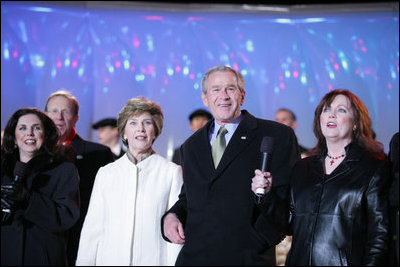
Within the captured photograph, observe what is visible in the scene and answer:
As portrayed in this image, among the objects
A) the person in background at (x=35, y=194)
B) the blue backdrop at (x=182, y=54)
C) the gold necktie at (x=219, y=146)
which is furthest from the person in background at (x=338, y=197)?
the blue backdrop at (x=182, y=54)

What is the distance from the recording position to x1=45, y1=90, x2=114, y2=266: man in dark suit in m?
4.20

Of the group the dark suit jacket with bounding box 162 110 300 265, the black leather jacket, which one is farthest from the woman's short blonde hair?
the black leather jacket

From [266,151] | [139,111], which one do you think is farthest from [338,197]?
[139,111]

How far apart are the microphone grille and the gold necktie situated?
376mm

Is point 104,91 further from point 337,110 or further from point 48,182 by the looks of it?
point 337,110

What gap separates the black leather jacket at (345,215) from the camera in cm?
274

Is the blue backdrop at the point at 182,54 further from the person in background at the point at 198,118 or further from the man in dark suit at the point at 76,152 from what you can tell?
the man in dark suit at the point at 76,152

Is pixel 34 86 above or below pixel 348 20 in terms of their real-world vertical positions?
below

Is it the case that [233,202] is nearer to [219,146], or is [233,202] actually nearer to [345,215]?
[219,146]

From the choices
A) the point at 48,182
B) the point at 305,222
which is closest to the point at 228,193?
the point at 305,222

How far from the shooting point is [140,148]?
11.8 ft

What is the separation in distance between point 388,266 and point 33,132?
2.26 meters

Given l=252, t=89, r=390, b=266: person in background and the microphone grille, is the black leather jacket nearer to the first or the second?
l=252, t=89, r=390, b=266: person in background

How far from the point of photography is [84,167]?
14.3 feet
